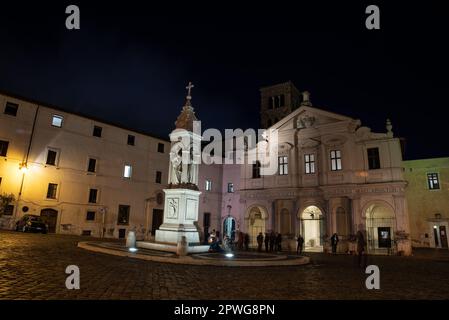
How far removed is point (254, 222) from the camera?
3316cm

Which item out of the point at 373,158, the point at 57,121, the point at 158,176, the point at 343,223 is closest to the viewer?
the point at 343,223

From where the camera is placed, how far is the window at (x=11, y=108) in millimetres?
24297

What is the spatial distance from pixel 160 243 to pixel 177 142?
5300mm

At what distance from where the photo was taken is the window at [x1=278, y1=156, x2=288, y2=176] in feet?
97.7

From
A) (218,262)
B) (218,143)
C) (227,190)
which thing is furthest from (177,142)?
(218,143)

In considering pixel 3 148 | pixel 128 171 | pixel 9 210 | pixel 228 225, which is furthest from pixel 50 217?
pixel 228 225

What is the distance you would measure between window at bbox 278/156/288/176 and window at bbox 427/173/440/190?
16668mm

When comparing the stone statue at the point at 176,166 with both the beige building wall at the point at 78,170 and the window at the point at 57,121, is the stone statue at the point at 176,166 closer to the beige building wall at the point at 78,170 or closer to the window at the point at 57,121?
the beige building wall at the point at 78,170

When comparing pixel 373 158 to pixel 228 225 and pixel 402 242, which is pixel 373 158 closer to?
pixel 402 242

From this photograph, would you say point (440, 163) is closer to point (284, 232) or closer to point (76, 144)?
point (284, 232)

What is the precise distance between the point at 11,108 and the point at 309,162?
2688cm

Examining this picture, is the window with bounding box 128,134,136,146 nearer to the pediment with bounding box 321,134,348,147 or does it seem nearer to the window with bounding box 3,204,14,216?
the window with bounding box 3,204,14,216

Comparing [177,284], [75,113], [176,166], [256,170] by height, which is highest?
[75,113]

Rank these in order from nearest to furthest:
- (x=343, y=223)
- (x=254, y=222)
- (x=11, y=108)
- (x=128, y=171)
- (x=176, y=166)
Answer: (x=176, y=166) → (x=11, y=108) → (x=343, y=223) → (x=128, y=171) → (x=254, y=222)
